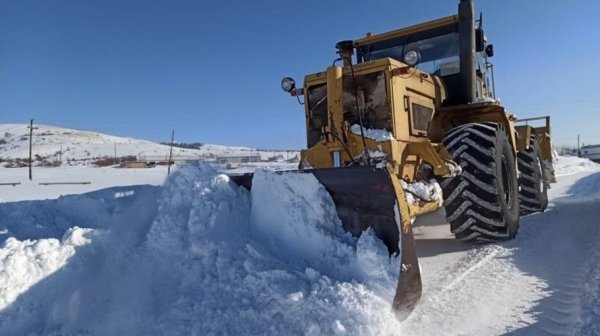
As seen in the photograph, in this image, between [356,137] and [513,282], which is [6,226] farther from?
[513,282]

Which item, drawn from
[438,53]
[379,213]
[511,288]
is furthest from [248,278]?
[438,53]

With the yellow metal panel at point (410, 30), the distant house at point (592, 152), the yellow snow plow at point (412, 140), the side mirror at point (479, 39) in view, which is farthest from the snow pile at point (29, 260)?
the distant house at point (592, 152)

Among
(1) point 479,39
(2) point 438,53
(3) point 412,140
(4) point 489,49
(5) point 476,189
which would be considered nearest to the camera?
(5) point 476,189

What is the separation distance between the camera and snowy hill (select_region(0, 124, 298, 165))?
5853 cm

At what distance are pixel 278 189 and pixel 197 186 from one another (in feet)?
2.58

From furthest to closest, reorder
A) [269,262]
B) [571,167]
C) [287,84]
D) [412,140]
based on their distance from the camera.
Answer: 1. [571,167]
2. [287,84]
3. [412,140]
4. [269,262]

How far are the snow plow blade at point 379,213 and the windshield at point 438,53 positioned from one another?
10.7 feet

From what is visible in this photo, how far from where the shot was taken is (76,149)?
65938 millimetres

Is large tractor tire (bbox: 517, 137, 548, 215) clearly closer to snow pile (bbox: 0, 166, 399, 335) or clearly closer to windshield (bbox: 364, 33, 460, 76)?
windshield (bbox: 364, 33, 460, 76)

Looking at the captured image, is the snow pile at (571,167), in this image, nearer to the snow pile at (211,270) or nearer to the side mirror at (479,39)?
the side mirror at (479,39)

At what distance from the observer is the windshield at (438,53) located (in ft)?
21.0

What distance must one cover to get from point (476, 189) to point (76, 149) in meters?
70.2

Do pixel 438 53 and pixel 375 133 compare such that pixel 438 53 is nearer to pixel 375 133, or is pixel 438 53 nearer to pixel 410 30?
pixel 410 30

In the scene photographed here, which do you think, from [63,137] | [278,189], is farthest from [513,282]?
[63,137]
